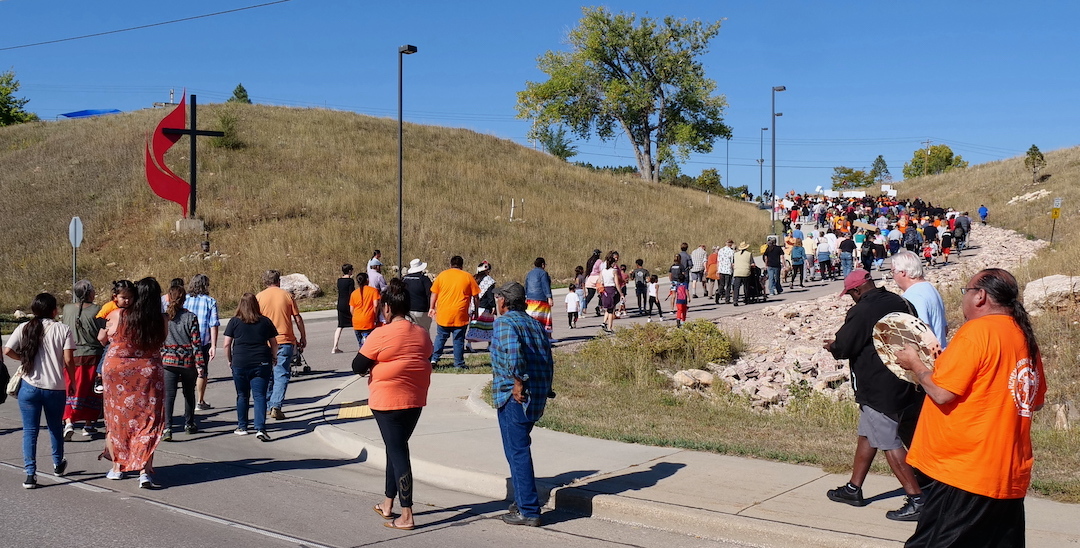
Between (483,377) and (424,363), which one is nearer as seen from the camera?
(424,363)

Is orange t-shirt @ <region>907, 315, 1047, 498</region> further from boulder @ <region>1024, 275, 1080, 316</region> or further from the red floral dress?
boulder @ <region>1024, 275, 1080, 316</region>

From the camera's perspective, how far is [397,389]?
639 centimetres

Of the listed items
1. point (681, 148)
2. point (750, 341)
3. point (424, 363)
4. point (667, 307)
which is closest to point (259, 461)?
point (424, 363)

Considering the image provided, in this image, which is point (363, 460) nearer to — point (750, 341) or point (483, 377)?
point (483, 377)

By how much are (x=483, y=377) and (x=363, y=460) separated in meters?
4.44

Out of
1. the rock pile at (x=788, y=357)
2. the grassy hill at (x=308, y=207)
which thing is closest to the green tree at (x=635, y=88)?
the grassy hill at (x=308, y=207)

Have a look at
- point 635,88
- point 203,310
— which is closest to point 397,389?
point 203,310

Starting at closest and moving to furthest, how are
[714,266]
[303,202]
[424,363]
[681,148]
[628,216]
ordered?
1. [424,363]
2. [714,266]
3. [303,202]
4. [628,216]
5. [681,148]

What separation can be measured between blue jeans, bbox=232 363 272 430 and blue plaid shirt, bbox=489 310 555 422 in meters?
3.92

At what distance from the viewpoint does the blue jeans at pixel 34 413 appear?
7.44m

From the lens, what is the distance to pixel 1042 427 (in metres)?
9.67

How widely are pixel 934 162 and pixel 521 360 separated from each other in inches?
4832

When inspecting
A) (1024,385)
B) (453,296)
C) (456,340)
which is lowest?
(456,340)

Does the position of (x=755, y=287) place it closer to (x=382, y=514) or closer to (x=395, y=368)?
(x=382, y=514)
